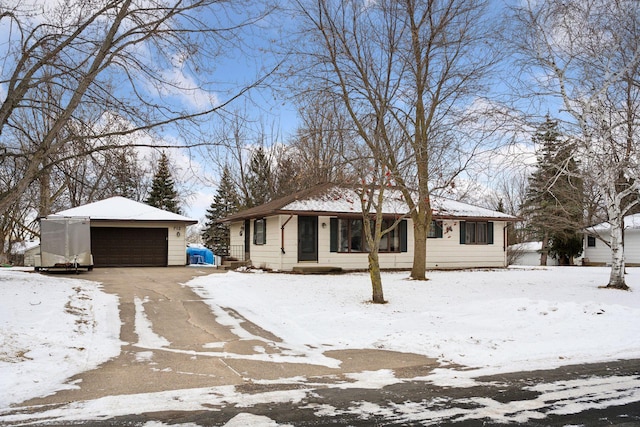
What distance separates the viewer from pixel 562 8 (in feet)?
38.6

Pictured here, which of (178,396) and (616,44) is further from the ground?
(616,44)

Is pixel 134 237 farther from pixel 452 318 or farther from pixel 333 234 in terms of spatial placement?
pixel 452 318

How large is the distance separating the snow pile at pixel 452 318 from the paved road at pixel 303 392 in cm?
65

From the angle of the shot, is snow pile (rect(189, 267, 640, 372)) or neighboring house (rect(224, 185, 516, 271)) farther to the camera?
neighboring house (rect(224, 185, 516, 271))

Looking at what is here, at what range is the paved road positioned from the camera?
4.39m

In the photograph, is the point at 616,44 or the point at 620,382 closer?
the point at 620,382

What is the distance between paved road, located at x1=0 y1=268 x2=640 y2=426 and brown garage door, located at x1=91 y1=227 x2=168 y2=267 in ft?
54.9

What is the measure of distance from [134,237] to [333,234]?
393 inches

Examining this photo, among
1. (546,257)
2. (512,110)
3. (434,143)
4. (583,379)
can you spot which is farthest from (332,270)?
(546,257)

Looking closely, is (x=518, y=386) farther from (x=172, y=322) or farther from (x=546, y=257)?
(x=546, y=257)

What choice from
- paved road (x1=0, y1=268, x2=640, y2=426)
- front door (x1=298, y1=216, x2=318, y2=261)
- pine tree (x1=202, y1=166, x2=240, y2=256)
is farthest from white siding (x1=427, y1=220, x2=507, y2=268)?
pine tree (x1=202, y1=166, x2=240, y2=256)

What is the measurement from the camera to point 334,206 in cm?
2012

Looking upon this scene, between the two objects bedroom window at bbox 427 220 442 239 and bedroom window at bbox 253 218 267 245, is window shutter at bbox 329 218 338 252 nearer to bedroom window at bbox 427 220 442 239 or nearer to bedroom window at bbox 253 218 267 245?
bedroom window at bbox 253 218 267 245

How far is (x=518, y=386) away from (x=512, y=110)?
825cm
